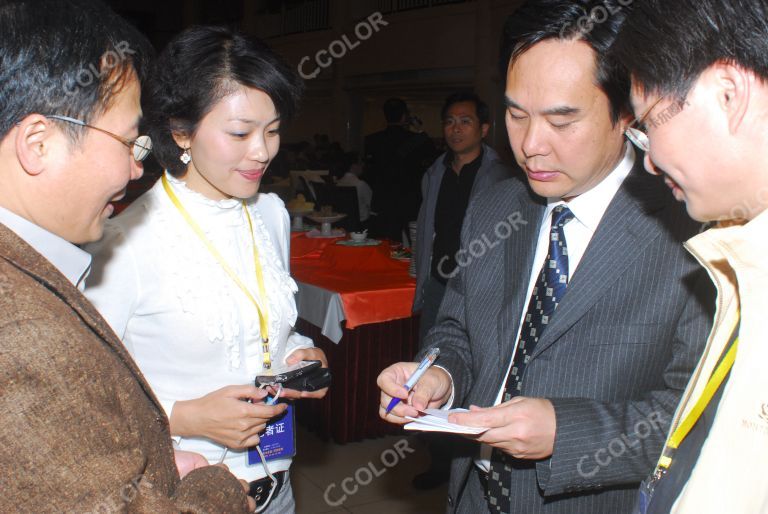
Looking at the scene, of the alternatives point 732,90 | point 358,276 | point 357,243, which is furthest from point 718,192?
point 357,243

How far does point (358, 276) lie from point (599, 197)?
2.54 meters

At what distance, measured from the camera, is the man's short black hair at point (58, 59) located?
867mm

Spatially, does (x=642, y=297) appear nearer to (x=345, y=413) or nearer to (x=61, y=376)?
(x=61, y=376)

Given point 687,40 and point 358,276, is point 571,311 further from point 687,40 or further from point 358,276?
point 358,276

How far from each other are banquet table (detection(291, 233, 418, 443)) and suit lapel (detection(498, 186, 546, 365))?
6.52 ft

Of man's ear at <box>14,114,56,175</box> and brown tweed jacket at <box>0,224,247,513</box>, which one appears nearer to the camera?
brown tweed jacket at <box>0,224,247,513</box>

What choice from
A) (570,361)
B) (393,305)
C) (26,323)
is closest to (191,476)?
(26,323)

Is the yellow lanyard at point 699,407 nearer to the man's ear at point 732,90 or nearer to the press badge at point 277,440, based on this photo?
the man's ear at point 732,90

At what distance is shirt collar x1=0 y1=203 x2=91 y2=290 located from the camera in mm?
908

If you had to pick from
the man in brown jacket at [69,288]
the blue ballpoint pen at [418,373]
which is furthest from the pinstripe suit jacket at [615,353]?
the man in brown jacket at [69,288]

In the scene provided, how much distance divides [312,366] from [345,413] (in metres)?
2.21

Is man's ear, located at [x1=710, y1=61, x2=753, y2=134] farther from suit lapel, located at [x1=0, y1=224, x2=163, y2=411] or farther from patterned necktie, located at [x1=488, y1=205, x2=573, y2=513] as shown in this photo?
suit lapel, located at [x1=0, y1=224, x2=163, y2=411]

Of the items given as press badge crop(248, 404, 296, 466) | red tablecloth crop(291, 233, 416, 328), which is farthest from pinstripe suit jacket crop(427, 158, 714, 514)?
red tablecloth crop(291, 233, 416, 328)

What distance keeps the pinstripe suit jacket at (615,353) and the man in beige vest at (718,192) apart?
0.18 meters
